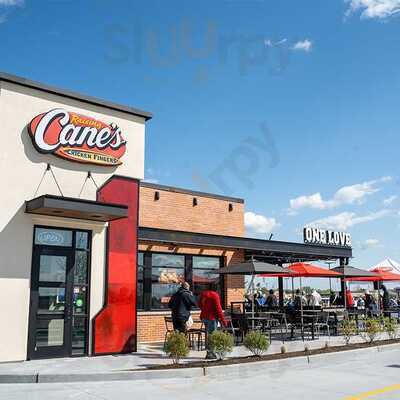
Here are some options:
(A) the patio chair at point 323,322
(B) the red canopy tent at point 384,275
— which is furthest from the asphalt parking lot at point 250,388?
(B) the red canopy tent at point 384,275

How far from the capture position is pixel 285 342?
624 inches

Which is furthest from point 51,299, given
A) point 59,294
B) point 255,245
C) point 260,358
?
point 255,245

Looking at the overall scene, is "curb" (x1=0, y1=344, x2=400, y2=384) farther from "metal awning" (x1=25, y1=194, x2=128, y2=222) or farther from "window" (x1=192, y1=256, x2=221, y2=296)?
"window" (x1=192, y1=256, x2=221, y2=296)

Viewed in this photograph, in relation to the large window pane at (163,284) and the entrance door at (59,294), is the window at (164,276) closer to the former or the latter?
the large window pane at (163,284)

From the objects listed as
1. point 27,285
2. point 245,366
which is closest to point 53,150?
point 27,285

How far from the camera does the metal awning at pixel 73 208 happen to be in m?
11.3

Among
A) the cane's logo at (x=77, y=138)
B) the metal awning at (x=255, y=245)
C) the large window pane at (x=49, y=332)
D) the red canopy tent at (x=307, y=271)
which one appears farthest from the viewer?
the red canopy tent at (x=307, y=271)

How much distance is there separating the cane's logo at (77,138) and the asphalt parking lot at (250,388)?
569cm

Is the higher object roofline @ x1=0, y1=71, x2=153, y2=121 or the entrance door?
roofline @ x1=0, y1=71, x2=153, y2=121

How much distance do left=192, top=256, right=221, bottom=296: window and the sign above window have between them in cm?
607

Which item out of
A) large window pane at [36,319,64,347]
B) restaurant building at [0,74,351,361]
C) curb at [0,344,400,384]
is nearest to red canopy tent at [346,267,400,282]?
curb at [0,344,400,384]

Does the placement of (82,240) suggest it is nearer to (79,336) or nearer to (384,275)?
(79,336)

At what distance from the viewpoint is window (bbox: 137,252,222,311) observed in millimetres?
16531

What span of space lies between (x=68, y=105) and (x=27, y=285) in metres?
4.57
